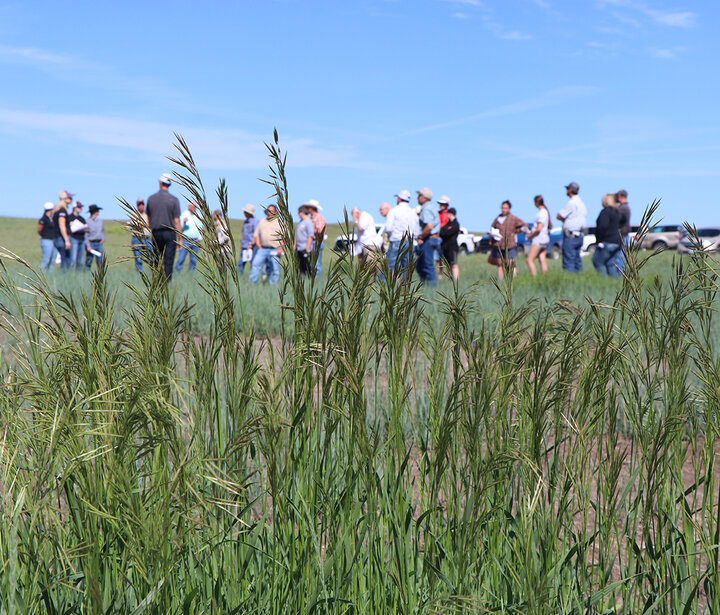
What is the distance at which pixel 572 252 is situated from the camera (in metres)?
14.4

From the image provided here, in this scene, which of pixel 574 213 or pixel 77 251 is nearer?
pixel 574 213

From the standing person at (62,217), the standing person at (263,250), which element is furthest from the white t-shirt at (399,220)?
the standing person at (62,217)

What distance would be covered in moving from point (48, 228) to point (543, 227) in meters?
10.2

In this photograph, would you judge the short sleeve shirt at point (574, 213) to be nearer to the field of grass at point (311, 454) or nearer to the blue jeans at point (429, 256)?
the blue jeans at point (429, 256)

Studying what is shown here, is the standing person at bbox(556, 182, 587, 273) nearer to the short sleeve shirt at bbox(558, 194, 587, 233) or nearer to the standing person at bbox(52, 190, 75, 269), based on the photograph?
the short sleeve shirt at bbox(558, 194, 587, 233)

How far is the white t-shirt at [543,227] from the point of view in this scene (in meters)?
13.9

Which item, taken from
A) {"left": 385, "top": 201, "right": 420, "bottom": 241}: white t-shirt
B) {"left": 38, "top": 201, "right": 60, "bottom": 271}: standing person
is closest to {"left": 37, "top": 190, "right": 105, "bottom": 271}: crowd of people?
{"left": 38, "top": 201, "right": 60, "bottom": 271}: standing person

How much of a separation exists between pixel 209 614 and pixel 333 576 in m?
0.26

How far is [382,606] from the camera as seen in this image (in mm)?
1521

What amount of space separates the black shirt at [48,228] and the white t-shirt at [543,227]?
9.94 metres

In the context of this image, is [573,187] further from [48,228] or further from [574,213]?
[48,228]

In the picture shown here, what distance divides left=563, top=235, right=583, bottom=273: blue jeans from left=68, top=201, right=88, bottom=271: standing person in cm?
1039

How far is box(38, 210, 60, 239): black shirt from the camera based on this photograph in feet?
49.2

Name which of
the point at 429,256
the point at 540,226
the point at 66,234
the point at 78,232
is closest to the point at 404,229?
the point at 429,256
